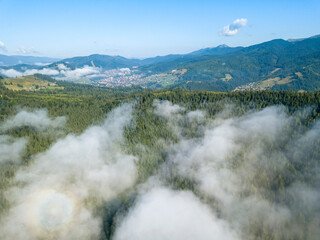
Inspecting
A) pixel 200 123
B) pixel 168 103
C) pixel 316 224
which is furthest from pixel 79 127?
pixel 316 224

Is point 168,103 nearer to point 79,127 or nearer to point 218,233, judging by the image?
point 79,127

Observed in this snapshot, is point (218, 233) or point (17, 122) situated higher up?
point (17, 122)

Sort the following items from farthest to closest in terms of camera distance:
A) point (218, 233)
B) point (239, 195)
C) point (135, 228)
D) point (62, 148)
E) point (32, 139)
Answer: point (62, 148)
point (32, 139)
point (239, 195)
point (135, 228)
point (218, 233)

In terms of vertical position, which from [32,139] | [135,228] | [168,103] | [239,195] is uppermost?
[168,103]

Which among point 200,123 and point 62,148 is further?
point 200,123

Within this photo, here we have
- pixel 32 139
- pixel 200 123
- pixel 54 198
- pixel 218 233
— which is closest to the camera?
pixel 218 233

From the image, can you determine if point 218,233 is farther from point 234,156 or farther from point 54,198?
point 54,198

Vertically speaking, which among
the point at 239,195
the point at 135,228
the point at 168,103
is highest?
the point at 168,103

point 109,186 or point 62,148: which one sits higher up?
point 62,148

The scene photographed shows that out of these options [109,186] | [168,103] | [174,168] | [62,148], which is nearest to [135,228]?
[109,186]
